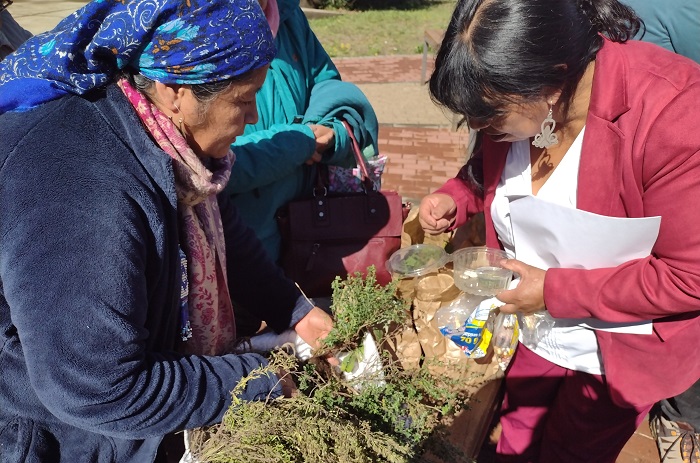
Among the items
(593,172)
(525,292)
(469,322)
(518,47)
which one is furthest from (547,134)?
(469,322)

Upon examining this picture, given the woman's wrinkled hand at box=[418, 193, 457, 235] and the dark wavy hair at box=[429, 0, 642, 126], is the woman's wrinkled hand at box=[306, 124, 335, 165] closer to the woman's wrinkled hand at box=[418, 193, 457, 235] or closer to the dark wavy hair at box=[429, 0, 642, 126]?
the woman's wrinkled hand at box=[418, 193, 457, 235]

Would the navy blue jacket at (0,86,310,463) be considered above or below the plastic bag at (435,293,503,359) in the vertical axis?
above

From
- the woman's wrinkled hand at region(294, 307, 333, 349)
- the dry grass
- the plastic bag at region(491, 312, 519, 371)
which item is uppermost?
the woman's wrinkled hand at region(294, 307, 333, 349)

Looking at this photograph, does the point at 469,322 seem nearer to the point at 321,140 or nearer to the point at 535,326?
the point at 535,326

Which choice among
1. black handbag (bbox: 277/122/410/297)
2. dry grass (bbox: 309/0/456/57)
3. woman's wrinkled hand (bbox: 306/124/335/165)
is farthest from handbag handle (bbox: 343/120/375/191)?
dry grass (bbox: 309/0/456/57)

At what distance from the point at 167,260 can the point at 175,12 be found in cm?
54

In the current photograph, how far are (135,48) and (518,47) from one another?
0.93 meters

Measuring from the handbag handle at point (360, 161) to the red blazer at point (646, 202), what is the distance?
1.05 m

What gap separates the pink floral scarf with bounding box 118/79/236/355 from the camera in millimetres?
1280

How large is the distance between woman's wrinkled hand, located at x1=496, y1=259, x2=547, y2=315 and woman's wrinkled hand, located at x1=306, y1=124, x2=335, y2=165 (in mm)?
914

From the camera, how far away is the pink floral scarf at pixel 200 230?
128 centimetres

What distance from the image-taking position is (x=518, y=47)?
1431 millimetres

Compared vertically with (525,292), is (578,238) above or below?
above

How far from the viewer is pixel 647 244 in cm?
158
